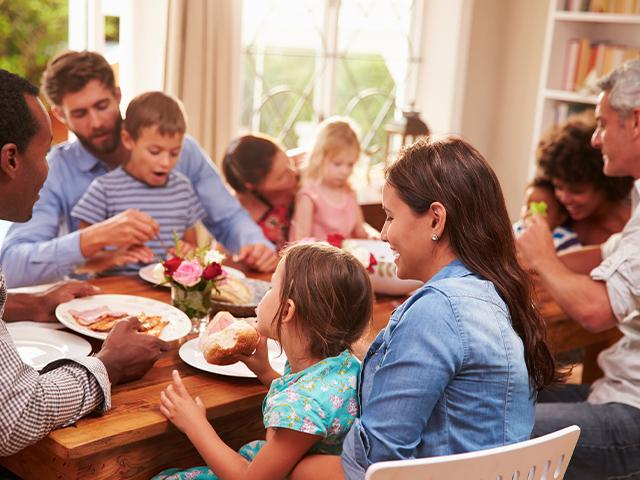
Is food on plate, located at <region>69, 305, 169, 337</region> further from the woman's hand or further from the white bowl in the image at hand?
the woman's hand

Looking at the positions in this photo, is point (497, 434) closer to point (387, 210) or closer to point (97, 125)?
point (387, 210)

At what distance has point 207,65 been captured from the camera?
364cm

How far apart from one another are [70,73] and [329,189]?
1.09 m

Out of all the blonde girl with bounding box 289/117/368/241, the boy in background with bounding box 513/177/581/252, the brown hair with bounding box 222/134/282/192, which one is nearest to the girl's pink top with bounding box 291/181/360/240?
the blonde girl with bounding box 289/117/368/241

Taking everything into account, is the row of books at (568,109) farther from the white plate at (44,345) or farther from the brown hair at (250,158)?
the white plate at (44,345)

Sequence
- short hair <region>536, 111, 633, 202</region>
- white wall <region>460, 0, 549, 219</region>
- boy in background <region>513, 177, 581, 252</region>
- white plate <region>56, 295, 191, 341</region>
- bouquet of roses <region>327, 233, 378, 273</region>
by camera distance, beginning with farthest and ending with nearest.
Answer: white wall <region>460, 0, 549, 219</region> → boy in background <region>513, 177, 581, 252</region> → short hair <region>536, 111, 633, 202</region> → bouquet of roses <region>327, 233, 378, 273</region> → white plate <region>56, 295, 191, 341</region>

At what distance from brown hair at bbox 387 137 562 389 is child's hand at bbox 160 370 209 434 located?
1.81 feet

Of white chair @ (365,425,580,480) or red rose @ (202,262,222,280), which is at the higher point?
red rose @ (202,262,222,280)

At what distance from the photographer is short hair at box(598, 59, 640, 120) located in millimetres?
2215

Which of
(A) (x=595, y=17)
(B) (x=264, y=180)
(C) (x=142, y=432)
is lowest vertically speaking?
(C) (x=142, y=432)

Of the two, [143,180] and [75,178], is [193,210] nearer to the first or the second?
[143,180]

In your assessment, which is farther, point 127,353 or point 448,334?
point 127,353

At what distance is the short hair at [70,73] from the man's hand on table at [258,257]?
70cm

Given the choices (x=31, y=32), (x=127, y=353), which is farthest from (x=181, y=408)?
(x=31, y=32)
